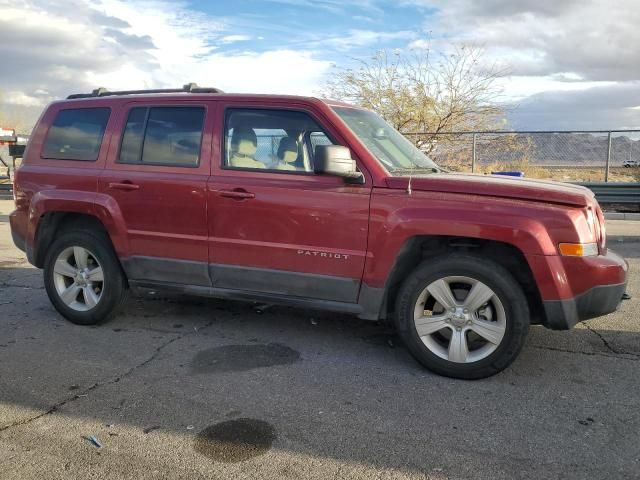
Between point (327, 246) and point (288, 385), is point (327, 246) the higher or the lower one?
the higher one

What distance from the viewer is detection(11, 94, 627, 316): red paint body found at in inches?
146

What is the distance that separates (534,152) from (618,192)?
3301 millimetres

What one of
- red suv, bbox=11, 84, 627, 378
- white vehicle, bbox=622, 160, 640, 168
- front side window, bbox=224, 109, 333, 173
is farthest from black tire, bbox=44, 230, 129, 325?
white vehicle, bbox=622, 160, 640, 168

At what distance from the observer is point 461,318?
3.93m

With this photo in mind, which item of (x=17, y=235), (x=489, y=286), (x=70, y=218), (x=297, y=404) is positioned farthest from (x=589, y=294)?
(x=17, y=235)

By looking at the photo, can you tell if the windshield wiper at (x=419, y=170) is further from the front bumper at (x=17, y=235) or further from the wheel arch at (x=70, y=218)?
the front bumper at (x=17, y=235)

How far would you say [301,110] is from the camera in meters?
4.45

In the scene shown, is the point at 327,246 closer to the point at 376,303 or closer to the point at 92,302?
the point at 376,303

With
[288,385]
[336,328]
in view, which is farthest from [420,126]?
[288,385]

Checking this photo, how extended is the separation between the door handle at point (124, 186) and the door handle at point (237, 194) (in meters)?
0.83

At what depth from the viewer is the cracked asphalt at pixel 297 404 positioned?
9.43 feet

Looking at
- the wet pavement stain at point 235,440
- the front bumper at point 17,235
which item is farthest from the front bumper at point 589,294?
the front bumper at point 17,235

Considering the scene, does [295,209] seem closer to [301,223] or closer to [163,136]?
[301,223]

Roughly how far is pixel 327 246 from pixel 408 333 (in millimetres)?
857
